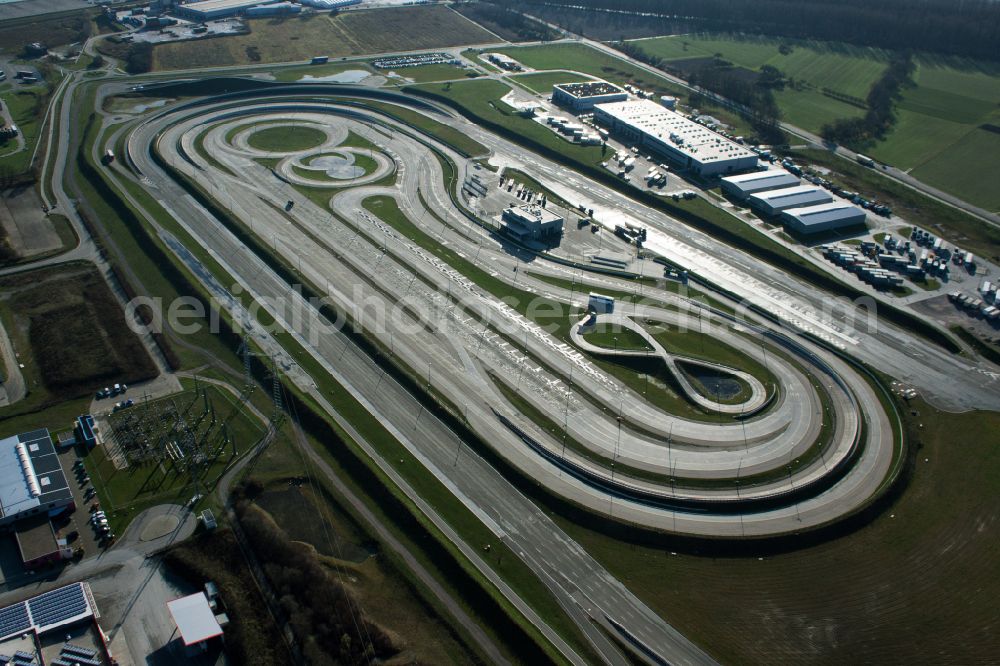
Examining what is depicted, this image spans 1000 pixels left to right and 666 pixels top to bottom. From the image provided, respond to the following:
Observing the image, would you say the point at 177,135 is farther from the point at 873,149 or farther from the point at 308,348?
the point at 873,149

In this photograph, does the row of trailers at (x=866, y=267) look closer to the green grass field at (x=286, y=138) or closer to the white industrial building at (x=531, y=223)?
the white industrial building at (x=531, y=223)

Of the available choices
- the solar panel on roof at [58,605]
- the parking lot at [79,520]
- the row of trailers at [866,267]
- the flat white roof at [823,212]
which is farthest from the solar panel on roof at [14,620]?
the flat white roof at [823,212]

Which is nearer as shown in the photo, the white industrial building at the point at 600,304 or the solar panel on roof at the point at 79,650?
the solar panel on roof at the point at 79,650

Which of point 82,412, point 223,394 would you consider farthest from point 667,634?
point 82,412

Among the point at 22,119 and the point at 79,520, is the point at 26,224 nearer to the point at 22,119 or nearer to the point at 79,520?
the point at 22,119

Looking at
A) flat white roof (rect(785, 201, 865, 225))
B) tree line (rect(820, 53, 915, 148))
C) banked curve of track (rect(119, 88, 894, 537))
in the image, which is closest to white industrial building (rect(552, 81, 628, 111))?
tree line (rect(820, 53, 915, 148))

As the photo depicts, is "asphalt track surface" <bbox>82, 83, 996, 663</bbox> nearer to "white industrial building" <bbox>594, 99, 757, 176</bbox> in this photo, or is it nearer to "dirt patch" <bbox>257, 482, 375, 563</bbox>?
"dirt patch" <bbox>257, 482, 375, 563</bbox>
